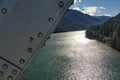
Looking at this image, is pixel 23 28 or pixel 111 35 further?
pixel 111 35

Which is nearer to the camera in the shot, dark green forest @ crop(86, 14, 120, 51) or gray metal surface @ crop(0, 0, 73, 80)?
gray metal surface @ crop(0, 0, 73, 80)

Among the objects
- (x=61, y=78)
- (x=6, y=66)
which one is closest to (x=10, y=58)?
(x=6, y=66)

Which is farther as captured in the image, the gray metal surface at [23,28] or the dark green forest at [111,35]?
the dark green forest at [111,35]

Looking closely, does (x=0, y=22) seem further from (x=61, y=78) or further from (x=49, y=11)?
(x=61, y=78)

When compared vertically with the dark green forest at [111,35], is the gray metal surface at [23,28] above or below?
above

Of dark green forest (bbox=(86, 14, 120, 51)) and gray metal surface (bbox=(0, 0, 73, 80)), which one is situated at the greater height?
gray metal surface (bbox=(0, 0, 73, 80))

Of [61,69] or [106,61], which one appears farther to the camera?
[106,61]

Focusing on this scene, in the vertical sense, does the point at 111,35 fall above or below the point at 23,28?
below

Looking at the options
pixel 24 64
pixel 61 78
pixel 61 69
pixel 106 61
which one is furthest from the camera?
pixel 106 61
